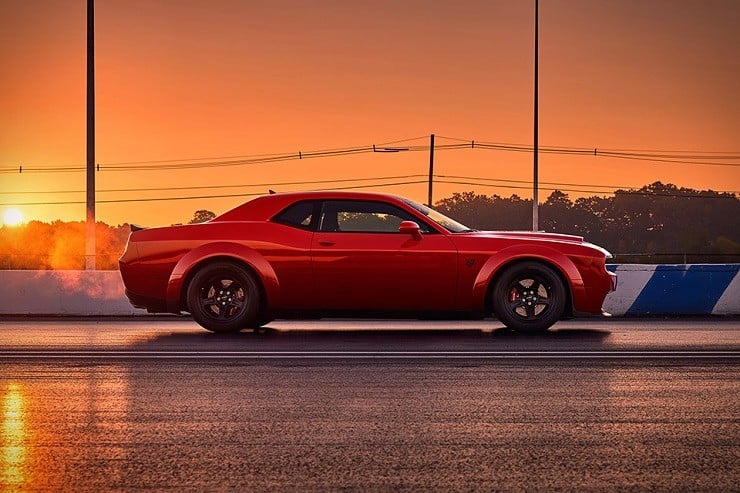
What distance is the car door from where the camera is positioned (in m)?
12.7

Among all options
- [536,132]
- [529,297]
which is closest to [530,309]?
[529,297]

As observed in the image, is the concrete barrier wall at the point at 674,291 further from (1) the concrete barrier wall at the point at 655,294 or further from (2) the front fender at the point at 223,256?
(2) the front fender at the point at 223,256

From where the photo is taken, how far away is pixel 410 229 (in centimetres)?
1266

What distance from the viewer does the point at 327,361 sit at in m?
9.91

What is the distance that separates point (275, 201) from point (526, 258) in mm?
2920

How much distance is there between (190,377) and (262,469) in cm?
351

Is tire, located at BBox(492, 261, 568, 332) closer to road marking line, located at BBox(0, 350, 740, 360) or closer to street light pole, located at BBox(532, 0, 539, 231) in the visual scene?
road marking line, located at BBox(0, 350, 740, 360)

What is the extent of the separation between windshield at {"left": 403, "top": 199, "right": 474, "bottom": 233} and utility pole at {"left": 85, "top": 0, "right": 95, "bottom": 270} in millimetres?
9785

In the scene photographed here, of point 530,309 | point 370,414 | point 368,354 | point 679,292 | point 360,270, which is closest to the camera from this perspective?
point 370,414

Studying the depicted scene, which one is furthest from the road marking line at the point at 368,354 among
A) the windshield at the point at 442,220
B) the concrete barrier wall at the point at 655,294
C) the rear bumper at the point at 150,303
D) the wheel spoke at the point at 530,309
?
the concrete barrier wall at the point at 655,294

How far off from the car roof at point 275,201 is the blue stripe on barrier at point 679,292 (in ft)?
17.3

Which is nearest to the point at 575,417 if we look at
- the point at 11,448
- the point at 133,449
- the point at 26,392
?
the point at 133,449

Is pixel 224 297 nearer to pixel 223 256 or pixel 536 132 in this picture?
pixel 223 256

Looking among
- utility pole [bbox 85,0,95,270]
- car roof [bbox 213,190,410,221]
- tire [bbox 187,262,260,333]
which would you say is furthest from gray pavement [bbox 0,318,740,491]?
utility pole [bbox 85,0,95,270]
